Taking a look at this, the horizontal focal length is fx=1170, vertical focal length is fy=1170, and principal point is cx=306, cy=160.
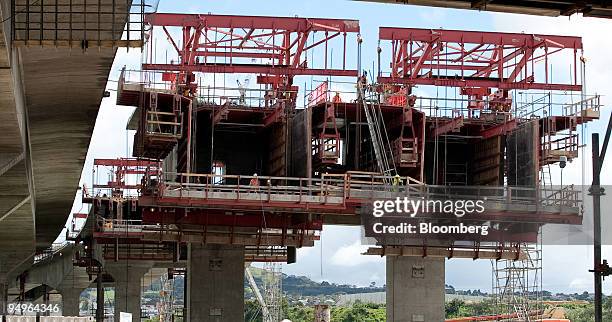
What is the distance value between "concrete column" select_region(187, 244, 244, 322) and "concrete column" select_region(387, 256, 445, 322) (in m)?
7.09

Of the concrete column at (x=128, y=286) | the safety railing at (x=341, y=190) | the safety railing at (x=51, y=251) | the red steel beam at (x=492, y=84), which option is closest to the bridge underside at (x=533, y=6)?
the safety railing at (x=341, y=190)

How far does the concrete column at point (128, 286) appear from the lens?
323 feet

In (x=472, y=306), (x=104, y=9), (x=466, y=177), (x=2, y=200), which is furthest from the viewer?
(x=472, y=306)

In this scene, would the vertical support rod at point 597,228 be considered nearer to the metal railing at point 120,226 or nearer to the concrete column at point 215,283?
the concrete column at point 215,283

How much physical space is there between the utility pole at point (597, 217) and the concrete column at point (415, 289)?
3484 cm

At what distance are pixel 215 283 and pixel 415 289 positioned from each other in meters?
9.36

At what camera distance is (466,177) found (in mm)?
57688

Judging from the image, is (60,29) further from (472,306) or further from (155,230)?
(472,306)

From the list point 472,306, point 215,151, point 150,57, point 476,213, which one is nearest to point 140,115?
point 150,57

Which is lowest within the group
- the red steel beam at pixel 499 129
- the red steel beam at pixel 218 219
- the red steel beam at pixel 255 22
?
the red steel beam at pixel 218 219

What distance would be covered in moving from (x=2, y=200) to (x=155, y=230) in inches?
413

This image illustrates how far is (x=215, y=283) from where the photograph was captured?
54875 mm

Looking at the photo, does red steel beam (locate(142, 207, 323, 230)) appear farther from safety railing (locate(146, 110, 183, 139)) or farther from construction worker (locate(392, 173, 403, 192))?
construction worker (locate(392, 173, 403, 192))

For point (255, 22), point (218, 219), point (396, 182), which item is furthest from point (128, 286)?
point (396, 182)
